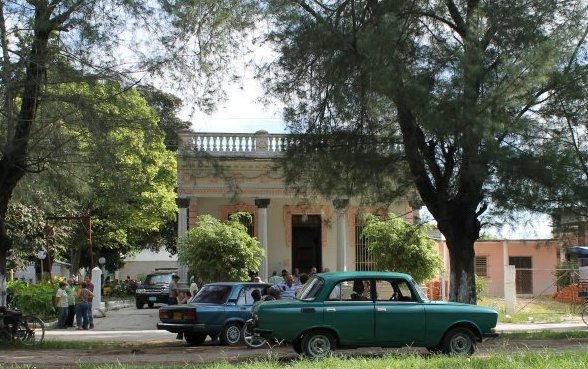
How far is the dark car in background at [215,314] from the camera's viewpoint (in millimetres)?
16766

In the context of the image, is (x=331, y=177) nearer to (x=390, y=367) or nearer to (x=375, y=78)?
(x=375, y=78)

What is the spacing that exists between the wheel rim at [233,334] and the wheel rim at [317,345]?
13.6 ft

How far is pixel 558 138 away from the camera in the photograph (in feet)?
53.2

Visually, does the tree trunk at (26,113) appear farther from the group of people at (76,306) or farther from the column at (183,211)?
the column at (183,211)

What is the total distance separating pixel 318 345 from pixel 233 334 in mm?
4266

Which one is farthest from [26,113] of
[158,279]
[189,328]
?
[158,279]

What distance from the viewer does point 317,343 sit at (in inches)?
516

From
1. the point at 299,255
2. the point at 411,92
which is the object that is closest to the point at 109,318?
the point at 299,255

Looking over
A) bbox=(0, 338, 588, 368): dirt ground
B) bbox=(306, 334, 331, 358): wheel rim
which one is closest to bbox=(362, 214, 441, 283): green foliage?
bbox=(0, 338, 588, 368): dirt ground

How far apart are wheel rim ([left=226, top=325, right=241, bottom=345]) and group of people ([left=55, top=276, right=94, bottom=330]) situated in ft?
23.5

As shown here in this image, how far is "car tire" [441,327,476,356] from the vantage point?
13.5 meters

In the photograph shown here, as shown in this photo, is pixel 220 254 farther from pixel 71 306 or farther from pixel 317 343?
pixel 317 343

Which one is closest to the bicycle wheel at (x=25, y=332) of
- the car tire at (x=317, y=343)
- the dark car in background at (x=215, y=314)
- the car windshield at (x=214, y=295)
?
the dark car in background at (x=215, y=314)

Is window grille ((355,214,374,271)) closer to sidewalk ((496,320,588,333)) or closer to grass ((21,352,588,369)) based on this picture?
sidewalk ((496,320,588,333))
